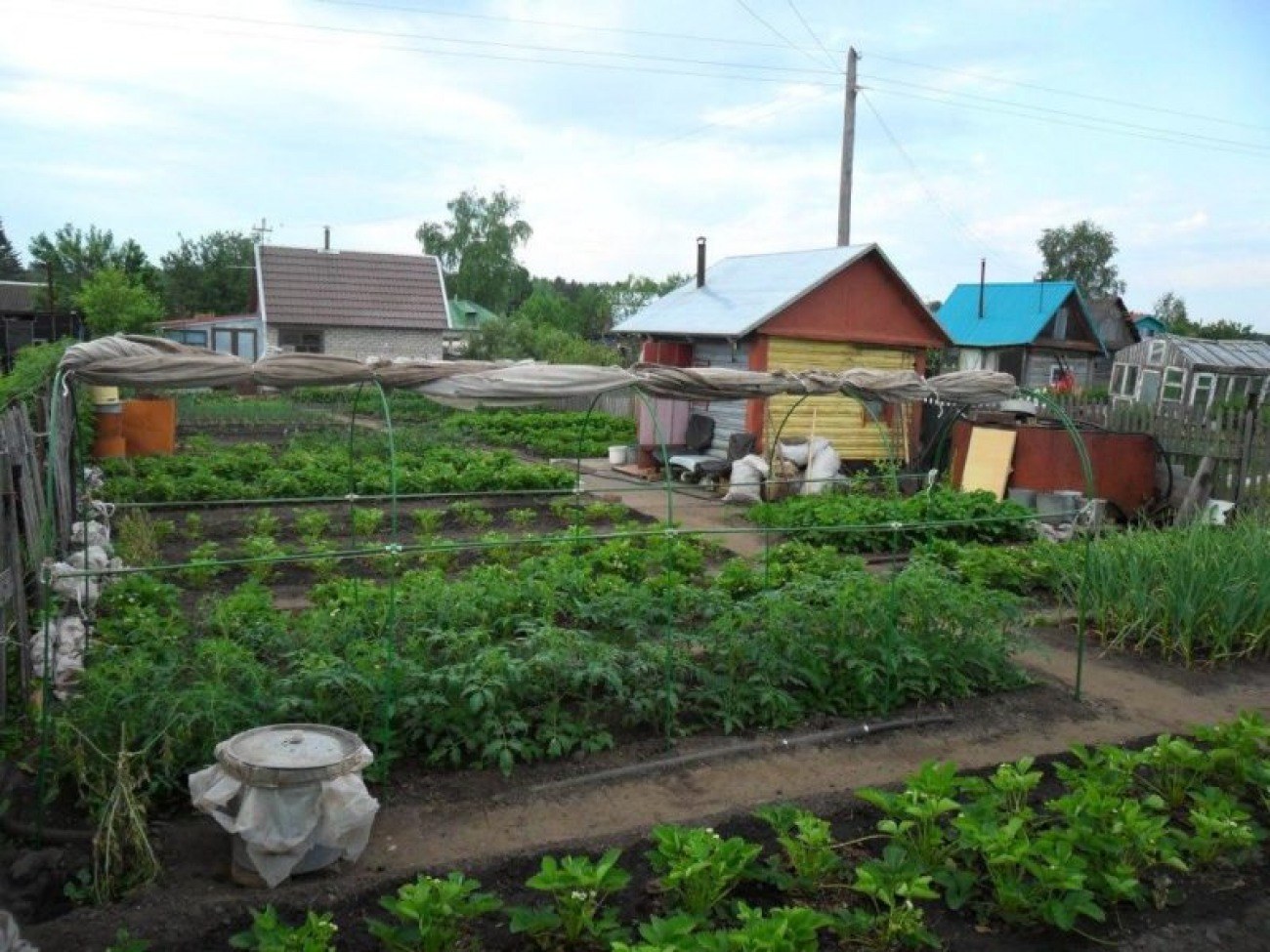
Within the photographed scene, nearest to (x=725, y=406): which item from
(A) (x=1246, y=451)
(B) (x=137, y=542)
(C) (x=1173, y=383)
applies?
(A) (x=1246, y=451)

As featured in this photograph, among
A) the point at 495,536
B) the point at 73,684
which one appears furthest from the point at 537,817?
the point at 495,536

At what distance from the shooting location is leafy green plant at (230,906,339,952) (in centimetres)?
317

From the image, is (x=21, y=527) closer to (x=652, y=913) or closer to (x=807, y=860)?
(x=652, y=913)


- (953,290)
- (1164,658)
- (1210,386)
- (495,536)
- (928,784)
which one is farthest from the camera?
(953,290)

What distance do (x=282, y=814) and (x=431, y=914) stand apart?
0.88 metres

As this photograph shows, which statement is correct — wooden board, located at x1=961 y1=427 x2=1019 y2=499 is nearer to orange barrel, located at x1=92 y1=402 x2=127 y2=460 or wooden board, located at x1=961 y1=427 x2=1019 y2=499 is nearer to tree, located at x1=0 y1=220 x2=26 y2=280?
orange barrel, located at x1=92 y1=402 x2=127 y2=460

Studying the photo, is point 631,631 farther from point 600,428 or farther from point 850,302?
point 600,428

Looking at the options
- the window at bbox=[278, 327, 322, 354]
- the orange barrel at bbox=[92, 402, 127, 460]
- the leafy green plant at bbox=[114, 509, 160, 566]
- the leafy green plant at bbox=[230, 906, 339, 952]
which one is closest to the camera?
the leafy green plant at bbox=[230, 906, 339, 952]

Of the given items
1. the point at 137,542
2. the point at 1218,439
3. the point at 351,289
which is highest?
the point at 351,289

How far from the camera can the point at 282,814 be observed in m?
3.91

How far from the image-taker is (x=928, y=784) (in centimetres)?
429

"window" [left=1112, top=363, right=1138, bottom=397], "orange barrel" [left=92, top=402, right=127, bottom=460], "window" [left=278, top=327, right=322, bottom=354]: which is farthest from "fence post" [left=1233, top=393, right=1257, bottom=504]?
"window" [left=278, top=327, right=322, bottom=354]

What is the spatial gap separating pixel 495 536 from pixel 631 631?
3445mm

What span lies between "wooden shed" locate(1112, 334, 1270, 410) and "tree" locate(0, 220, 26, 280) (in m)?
69.7
